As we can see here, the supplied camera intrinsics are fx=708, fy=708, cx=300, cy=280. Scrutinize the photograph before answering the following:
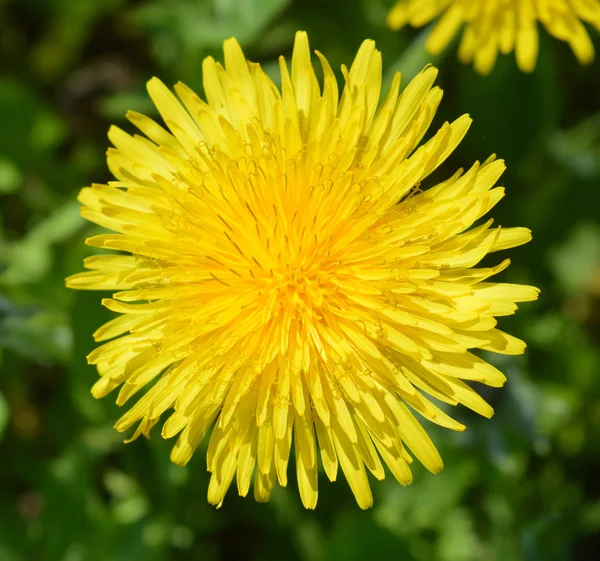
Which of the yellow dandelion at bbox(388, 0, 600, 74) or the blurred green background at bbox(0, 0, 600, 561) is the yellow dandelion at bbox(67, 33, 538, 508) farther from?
the blurred green background at bbox(0, 0, 600, 561)

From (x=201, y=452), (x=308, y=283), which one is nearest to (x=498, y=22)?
(x=308, y=283)

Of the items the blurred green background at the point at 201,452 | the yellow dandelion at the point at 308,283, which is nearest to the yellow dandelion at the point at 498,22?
the blurred green background at the point at 201,452

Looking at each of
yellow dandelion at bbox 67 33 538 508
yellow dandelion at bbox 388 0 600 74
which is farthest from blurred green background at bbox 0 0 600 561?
yellow dandelion at bbox 67 33 538 508

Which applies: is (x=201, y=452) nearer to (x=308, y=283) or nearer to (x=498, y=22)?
(x=308, y=283)

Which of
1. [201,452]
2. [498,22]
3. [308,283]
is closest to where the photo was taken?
[308,283]

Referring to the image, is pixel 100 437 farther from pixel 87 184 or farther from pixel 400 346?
pixel 400 346

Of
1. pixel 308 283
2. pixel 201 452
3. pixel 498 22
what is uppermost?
pixel 498 22

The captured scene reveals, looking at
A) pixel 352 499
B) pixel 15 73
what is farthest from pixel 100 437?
pixel 15 73

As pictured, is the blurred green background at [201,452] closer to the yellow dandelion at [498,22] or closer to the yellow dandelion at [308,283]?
the yellow dandelion at [498,22]
